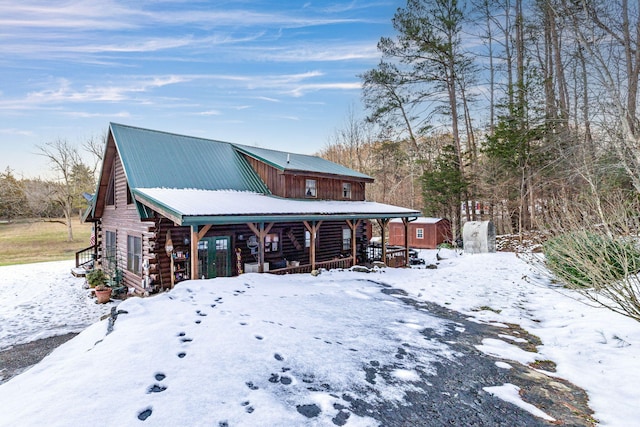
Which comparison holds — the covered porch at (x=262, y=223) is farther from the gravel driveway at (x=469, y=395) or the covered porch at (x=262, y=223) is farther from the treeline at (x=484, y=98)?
the treeline at (x=484, y=98)

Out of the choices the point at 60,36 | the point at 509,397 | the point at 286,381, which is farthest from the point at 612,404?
the point at 60,36

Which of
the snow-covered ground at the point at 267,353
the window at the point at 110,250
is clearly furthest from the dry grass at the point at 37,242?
the snow-covered ground at the point at 267,353

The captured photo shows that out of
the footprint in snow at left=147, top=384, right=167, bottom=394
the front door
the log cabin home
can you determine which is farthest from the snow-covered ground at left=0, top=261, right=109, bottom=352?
the footprint in snow at left=147, top=384, right=167, bottom=394

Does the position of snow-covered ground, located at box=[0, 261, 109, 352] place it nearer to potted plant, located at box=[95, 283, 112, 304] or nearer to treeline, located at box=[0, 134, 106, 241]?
potted plant, located at box=[95, 283, 112, 304]

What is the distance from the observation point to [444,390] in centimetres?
418

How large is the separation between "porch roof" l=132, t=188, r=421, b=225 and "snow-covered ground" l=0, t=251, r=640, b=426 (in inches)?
76.5

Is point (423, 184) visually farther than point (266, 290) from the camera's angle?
Yes

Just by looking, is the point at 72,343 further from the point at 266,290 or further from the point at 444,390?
the point at 444,390

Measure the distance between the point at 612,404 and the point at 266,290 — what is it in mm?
7069

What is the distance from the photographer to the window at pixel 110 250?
14.2m

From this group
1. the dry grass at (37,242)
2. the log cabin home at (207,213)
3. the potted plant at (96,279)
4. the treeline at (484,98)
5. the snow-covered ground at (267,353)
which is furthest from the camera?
the dry grass at (37,242)

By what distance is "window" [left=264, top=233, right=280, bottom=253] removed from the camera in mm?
12992

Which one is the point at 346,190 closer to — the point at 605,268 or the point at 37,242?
the point at 605,268

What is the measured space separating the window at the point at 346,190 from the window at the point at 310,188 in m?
2.19
